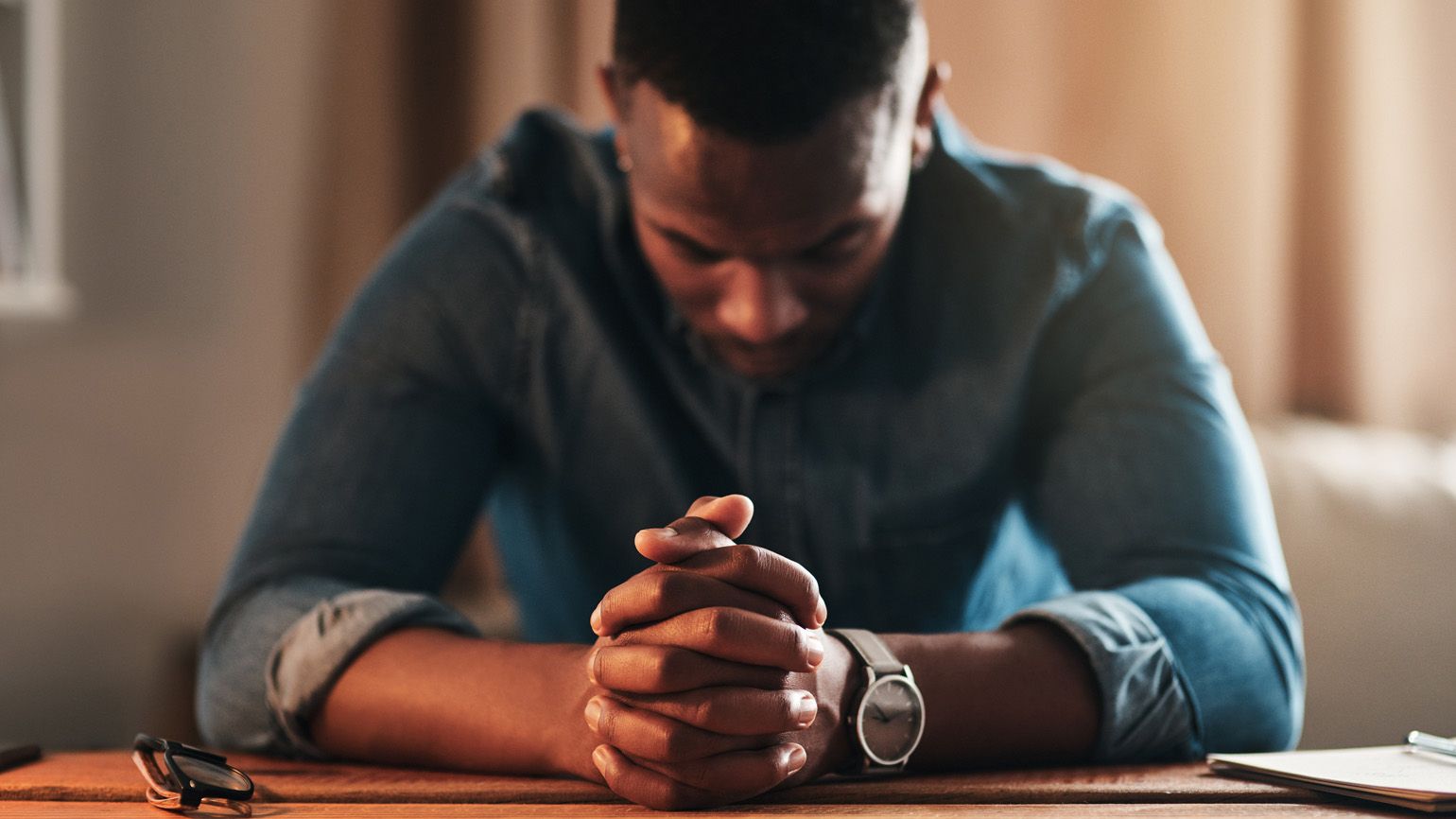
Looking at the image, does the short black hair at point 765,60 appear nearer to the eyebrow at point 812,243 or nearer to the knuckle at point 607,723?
the eyebrow at point 812,243

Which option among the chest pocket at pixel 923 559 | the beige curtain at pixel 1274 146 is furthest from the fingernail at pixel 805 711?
the beige curtain at pixel 1274 146

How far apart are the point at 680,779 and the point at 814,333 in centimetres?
52

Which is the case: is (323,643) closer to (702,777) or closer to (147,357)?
(702,777)

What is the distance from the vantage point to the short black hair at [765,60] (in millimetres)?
1024

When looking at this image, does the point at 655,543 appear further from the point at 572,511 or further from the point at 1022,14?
the point at 1022,14

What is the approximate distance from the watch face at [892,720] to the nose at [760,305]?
0.35 metres

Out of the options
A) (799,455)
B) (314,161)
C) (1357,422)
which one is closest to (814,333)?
(799,455)

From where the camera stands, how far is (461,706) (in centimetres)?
90

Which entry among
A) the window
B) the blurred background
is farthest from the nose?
the window

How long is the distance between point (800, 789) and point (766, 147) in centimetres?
50

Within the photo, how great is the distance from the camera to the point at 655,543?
79cm

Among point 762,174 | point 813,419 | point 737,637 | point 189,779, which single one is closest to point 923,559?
point 813,419

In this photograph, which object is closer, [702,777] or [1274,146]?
[702,777]

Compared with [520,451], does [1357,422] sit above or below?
below
